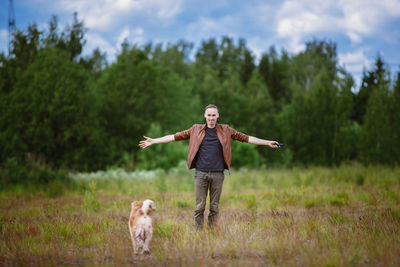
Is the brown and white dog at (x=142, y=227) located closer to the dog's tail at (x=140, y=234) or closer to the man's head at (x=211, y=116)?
the dog's tail at (x=140, y=234)

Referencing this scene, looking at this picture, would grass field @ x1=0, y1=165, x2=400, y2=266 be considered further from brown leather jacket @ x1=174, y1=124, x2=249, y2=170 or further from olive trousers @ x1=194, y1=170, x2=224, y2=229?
brown leather jacket @ x1=174, y1=124, x2=249, y2=170

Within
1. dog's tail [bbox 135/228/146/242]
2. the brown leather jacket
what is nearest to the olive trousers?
the brown leather jacket

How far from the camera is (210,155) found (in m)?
6.04

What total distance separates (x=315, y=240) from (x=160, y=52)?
144ft

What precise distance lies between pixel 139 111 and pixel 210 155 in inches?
1001

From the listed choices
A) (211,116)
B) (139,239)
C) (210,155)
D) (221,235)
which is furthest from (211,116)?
(139,239)

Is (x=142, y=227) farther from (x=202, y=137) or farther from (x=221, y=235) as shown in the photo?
(x=202, y=137)

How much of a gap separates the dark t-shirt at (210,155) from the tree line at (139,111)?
48.4 feet

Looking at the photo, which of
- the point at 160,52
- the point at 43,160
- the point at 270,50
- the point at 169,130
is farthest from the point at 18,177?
the point at 270,50

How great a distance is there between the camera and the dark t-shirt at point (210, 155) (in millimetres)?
6020

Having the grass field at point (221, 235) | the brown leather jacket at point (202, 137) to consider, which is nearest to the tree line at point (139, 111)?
the grass field at point (221, 235)

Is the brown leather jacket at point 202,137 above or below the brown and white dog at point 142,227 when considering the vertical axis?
above

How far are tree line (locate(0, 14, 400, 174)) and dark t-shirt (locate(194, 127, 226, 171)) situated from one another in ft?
48.4

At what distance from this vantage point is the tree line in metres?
22.8
